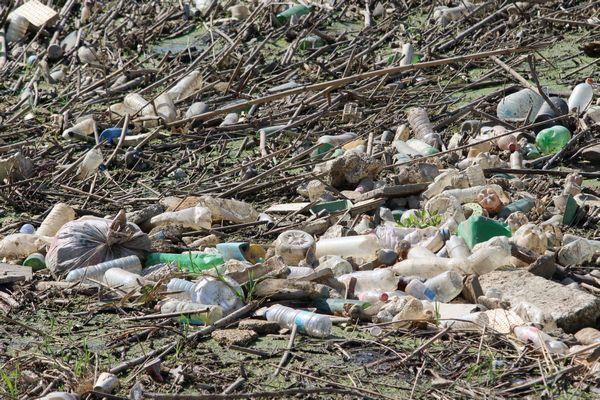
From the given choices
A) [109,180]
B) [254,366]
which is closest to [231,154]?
[109,180]

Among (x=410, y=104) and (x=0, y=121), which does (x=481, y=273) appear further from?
(x=0, y=121)

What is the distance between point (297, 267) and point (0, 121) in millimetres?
3927

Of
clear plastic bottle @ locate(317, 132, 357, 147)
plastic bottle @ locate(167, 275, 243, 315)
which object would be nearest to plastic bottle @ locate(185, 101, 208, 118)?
clear plastic bottle @ locate(317, 132, 357, 147)

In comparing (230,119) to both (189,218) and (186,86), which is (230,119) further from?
(189,218)

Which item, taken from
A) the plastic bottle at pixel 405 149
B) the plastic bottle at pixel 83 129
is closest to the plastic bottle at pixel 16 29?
the plastic bottle at pixel 83 129

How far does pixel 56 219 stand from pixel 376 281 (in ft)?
6.37

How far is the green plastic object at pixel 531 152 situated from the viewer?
573cm

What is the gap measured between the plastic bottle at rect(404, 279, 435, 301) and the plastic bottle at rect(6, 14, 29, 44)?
20.9ft

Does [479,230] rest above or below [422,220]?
above

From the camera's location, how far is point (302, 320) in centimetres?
357

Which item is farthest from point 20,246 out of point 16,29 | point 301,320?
point 16,29

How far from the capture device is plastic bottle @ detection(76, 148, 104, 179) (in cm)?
607

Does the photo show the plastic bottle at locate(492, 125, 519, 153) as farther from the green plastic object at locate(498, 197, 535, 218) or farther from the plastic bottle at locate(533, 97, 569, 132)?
the green plastic object at locate(498, 197, 535, 218)

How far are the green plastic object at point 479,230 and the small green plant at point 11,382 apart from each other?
7.00 feet
